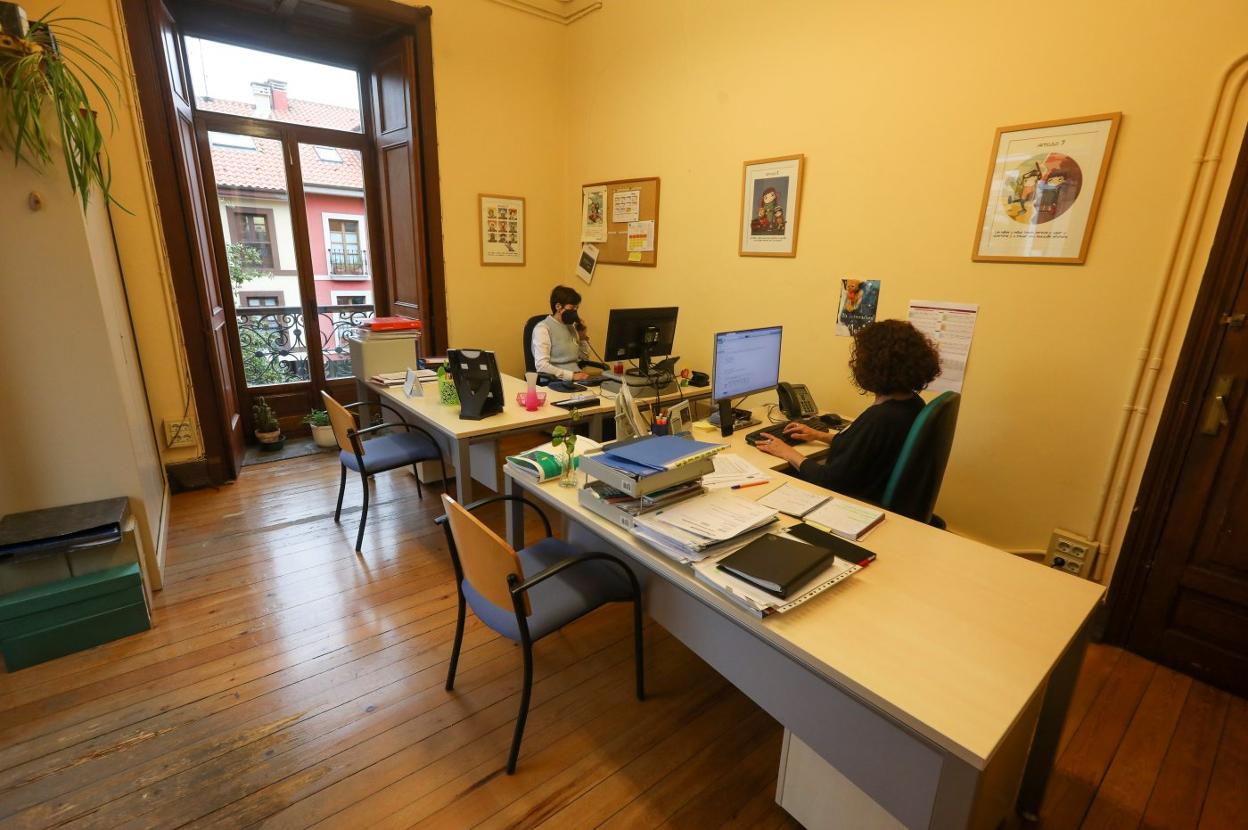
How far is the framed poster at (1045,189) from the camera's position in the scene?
2098 millimetres

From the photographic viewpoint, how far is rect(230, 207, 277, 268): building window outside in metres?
4.05

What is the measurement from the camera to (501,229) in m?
4.36

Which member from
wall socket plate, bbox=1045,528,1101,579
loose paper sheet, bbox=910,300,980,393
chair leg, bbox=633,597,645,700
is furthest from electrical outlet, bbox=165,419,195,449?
wall socket plate, bbox=1045,528,1101,579

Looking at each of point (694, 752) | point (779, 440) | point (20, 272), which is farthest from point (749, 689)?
point (20, 272)

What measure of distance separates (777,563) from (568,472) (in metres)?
0.80

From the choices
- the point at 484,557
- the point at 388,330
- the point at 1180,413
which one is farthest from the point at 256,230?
the point at 1180,413

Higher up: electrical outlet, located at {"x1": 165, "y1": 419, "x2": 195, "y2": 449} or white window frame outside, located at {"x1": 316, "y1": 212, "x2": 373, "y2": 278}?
white window frame outside, located at {"x1": 316, "y1": 212, "x2": 373, "y2": 278}

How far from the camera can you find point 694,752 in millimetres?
1736

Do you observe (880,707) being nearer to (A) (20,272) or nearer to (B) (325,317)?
(A) (20,272)

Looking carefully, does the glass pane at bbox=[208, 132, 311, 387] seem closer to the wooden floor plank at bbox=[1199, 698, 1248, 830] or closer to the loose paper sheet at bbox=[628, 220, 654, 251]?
the loose paper sheet at bbox=[628, 220, 654, 251]

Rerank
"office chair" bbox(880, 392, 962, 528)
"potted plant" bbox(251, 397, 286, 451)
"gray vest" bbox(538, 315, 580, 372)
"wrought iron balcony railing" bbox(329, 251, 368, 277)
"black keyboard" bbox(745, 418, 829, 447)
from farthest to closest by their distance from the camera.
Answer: "wrought iron balcony railing" bbox(329, 251, 368, 277)
"potted plant" bbox(251, 397, 286, 451)
"gray vest" bbox(538, 315, 580, 372)
"black keyboard" bbox(745, 418, 829, 447)
"office chair" bbox(880, 392, 962, 528)

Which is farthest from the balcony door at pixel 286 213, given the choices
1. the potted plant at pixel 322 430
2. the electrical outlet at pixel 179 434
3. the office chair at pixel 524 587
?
the office chair at pixel 524 587

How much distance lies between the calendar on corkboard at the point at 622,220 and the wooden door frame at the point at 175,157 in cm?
114

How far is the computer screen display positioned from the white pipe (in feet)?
4.44
